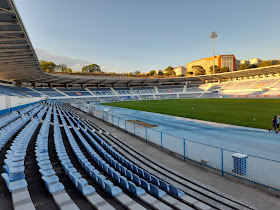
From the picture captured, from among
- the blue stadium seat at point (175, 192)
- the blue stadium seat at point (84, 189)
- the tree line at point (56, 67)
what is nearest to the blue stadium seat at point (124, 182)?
the blue stadium seat at point (84, 189)

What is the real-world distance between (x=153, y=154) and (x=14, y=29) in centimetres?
1684

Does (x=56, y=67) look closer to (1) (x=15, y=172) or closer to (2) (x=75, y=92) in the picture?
(2) (x=75, y=92)

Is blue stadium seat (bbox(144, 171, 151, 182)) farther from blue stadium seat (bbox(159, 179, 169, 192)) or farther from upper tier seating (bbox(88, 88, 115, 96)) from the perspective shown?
upper tier seating (bbox(88, 88, 115, 96))

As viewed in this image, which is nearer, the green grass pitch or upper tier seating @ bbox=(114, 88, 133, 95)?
the green grass pitch

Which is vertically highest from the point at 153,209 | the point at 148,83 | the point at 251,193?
the point at 148,83

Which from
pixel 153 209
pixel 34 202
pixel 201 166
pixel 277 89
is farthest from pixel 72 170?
pixel 277 89

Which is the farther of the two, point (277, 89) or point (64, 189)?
point (277, 89)

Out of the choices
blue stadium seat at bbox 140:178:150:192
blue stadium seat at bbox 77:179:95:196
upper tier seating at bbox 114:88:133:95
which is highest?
upper tier seating at bbox 114:88:133:95

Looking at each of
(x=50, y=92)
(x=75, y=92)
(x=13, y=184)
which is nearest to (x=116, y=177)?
(x=13, y=184)

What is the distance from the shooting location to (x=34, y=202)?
4250mm

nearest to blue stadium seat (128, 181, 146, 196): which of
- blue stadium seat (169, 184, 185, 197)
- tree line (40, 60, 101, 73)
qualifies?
blue stadium seat (169, 184, 185, 197)

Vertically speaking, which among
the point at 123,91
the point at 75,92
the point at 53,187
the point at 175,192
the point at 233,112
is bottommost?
the point at 233,112

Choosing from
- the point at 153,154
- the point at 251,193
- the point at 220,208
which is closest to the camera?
the point at 220,208

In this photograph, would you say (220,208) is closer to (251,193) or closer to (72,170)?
(251,193)
